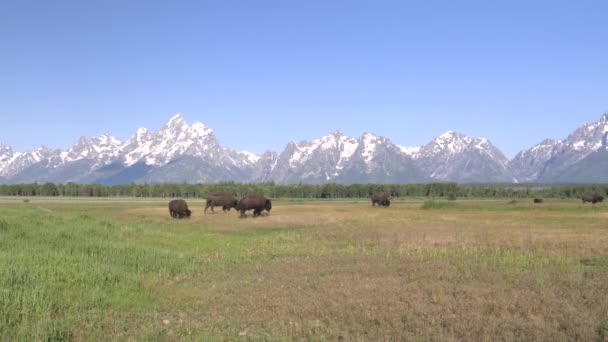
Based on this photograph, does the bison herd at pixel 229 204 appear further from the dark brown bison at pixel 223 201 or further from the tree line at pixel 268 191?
the tree line at pixel 268 191

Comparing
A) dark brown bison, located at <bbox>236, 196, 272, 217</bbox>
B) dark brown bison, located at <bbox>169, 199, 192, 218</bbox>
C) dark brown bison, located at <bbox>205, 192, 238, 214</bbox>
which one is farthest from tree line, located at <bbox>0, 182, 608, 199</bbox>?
dark brown bison, located at <bbox>169, 199, 192, 218</bbox>

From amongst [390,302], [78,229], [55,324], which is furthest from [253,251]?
[55,324]

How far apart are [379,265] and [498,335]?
9030 millimetres

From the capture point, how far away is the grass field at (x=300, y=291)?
11812mm

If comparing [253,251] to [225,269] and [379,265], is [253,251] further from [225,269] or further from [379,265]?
[379,265]

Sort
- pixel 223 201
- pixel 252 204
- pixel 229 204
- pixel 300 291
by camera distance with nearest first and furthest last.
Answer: pixel 300 291 → pixel 252 204 → pixel 223 201 → pixel 229 204

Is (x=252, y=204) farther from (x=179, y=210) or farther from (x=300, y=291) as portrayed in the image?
(x=300, y=291)

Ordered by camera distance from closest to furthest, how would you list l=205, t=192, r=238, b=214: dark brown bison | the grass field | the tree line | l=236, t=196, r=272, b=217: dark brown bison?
the grass field, l=236, t=196, r=272, b=217: dark brown bison, l=205, t=192, r=238, b=214: dark brown bison, the tree line

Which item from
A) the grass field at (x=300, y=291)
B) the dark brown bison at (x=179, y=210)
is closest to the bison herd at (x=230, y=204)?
the dark brown bison at (x=179, y=210)

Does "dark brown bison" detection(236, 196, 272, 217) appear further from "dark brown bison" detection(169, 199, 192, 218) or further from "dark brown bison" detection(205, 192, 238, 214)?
"dark brown bison" detection(205, 192, 238, 214)

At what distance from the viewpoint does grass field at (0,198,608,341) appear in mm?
11812

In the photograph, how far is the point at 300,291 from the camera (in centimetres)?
1598

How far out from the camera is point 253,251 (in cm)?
2647

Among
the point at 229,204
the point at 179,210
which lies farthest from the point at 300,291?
the point at 229,204
